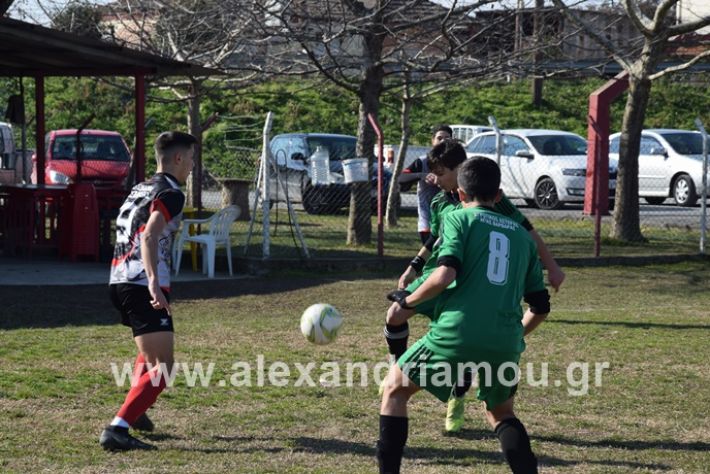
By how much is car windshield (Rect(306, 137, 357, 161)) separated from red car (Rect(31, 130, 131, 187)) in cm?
424

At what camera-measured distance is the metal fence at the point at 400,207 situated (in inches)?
657

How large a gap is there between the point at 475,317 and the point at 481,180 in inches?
24.6

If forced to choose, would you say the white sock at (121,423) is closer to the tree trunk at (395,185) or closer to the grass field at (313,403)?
the grass field at (313,403)

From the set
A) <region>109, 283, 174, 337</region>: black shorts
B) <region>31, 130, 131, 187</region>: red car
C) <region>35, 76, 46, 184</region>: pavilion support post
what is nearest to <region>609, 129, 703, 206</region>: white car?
<region>31, 130, 131, 187</region>: red car

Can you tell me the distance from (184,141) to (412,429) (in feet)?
7.15

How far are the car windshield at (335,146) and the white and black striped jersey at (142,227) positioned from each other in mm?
16254

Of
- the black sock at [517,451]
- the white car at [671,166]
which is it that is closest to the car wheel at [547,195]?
the white car at [671,166]

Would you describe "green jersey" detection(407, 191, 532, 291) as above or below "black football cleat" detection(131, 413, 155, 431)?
above

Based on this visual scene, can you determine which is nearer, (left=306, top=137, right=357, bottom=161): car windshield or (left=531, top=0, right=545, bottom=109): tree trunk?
(left=531, top=0, right=545, bottom=109): tree trunk

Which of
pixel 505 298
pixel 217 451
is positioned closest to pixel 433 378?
pixel 505 298

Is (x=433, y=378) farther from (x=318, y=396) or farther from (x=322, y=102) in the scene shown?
(x=322, y=102)

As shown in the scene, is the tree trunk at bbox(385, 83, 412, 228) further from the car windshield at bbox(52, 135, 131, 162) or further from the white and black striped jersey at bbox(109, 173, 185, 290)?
the white and black striped jersey at bbox(109, 173, 185, 290)

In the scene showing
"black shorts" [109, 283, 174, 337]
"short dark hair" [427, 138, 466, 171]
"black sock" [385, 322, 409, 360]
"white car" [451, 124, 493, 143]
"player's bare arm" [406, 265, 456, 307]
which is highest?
"white car" [451, 124, 493, 143]

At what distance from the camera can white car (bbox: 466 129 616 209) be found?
22828 mm
